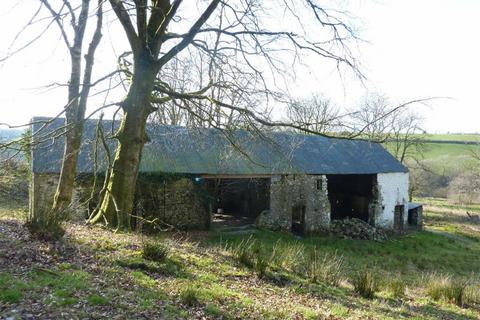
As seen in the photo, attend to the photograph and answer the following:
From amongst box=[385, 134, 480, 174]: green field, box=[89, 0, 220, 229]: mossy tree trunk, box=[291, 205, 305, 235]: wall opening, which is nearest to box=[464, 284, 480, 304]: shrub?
box=[89, 0, 220, 229]: mossy tree trunk

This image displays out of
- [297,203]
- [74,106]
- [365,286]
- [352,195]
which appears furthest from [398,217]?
[74,106]

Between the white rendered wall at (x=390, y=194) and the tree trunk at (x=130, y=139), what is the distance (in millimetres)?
18669

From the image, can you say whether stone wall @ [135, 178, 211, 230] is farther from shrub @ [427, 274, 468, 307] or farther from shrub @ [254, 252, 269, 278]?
shrub @ [427, 274, 468, 307]

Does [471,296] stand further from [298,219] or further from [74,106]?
→ [298,219]

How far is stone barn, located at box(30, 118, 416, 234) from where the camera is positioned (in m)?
15.7

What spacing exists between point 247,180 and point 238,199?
170cm

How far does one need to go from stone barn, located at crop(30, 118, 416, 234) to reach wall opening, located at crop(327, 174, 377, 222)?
2.5 inches

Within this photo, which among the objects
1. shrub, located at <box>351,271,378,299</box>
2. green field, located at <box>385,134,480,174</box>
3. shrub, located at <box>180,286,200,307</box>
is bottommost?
shrub, located at <box>351,271,378,299</box>

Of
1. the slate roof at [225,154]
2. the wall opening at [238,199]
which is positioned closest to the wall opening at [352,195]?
the slate roof at [225,154]

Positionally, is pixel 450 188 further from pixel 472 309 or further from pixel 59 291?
pixel 59 291

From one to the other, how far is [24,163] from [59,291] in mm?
15568

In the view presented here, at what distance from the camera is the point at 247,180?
79.6 feet

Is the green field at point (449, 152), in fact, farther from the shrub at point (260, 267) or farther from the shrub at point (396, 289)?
the shrub at point (260, 267)

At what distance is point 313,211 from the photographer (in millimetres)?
22234
